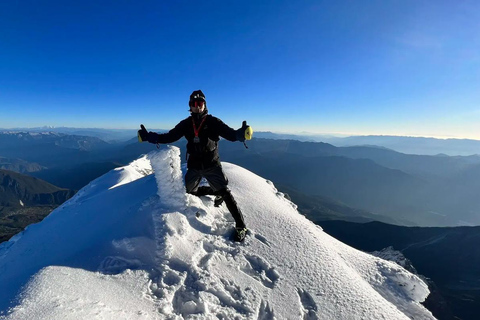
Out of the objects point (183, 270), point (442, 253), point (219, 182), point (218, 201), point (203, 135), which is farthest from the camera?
point (442, 253)

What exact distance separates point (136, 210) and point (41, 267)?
2486mm

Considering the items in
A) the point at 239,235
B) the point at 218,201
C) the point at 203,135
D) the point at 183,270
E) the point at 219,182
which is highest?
the point at 203,135

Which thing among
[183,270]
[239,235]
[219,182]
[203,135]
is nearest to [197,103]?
[203,135]

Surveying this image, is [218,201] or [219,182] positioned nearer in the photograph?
[219,182]

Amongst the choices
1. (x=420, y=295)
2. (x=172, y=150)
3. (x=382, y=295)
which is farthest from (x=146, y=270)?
(x=420, y=295)

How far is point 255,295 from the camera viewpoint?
552 centimetres

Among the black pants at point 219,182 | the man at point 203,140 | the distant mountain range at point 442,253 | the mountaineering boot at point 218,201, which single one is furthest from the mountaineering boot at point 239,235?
the distant mountain range at point 442,253

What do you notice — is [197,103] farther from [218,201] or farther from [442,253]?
[442,253]

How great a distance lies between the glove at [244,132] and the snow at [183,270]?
2.90m

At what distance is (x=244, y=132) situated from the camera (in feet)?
20.4

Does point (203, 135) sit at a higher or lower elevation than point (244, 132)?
lower

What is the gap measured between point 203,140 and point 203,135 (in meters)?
0.15

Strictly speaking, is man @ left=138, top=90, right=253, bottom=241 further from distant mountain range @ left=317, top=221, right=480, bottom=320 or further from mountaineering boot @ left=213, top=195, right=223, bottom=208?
distant mountain range @ left=317, top=221, right=480, bottom=320

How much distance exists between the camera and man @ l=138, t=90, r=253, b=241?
6.81 metres
